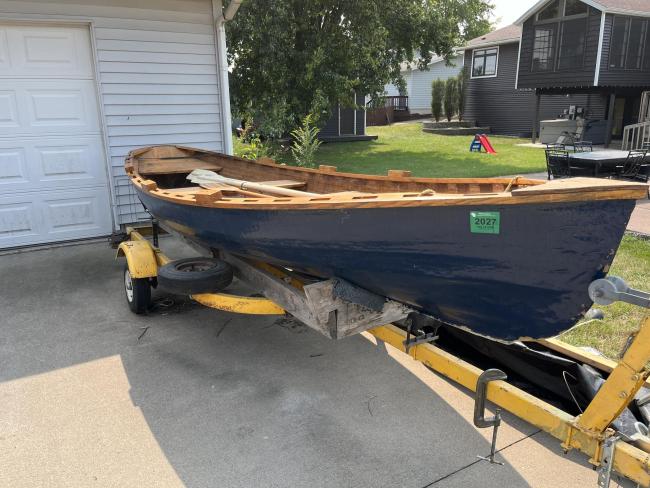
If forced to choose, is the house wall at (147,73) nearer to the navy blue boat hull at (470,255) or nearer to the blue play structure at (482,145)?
the navy blue boat hull at (470,255)

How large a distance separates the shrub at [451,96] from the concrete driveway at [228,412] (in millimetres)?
24888

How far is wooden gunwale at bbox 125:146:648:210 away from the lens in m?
2.02

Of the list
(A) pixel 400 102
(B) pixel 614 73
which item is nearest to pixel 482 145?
(B) pixel 614 73

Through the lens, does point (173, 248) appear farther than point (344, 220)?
Yes

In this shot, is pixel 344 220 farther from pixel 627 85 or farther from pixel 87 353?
pixel 627 85

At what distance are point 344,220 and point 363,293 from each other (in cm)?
52

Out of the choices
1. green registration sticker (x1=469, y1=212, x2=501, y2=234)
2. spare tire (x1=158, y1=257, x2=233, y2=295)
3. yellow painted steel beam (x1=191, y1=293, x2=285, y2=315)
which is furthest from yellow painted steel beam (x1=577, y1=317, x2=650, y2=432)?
spare tire (x1=158, y1=257, x2=233, y2=295)

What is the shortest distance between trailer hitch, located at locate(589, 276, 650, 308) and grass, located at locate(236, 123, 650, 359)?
1316 mm

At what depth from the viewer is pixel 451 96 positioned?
27312 mm

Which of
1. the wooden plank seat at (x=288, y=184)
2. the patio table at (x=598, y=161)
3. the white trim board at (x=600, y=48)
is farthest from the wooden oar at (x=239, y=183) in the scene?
the white trim board at (x=600, y=48)

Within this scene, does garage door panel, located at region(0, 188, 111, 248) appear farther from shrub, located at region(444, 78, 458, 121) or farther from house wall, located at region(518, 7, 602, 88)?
shrub, located at region(444, 78, 458, 121)

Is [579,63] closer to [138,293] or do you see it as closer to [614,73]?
[614,73]

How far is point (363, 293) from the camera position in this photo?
301cm

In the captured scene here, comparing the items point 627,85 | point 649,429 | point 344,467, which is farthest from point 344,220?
point 627,85
